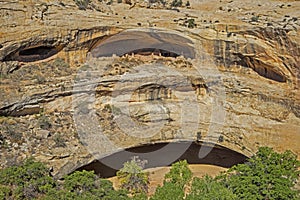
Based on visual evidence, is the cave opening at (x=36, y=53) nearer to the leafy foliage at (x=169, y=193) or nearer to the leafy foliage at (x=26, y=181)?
the leafy foliage at (x=26, y=181)

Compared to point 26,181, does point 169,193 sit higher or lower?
higher

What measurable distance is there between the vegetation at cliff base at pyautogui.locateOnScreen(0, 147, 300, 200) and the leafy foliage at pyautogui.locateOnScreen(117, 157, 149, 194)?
15.7 ft

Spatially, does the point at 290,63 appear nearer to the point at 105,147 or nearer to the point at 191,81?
the point at 191,81

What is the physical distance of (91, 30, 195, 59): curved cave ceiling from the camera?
27375 millimetres

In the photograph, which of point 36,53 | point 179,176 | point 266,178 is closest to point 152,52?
point 36,53

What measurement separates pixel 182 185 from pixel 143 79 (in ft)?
31.6

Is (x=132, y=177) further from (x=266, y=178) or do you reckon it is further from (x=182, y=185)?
(x=266, y=178)

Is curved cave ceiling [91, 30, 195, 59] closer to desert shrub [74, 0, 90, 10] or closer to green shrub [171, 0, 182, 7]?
desert shrub [74, 0, 90, 10]

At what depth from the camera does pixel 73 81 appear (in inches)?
1034

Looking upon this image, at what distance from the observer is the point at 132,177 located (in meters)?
24.1

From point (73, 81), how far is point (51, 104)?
1925mm

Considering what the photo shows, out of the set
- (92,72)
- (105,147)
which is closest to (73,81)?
(92,72)

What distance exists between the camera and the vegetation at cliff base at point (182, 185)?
17.2 metres

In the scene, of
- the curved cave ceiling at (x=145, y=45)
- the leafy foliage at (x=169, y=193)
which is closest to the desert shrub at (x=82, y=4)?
the curved cave ceiling at (x=145, y=45)
